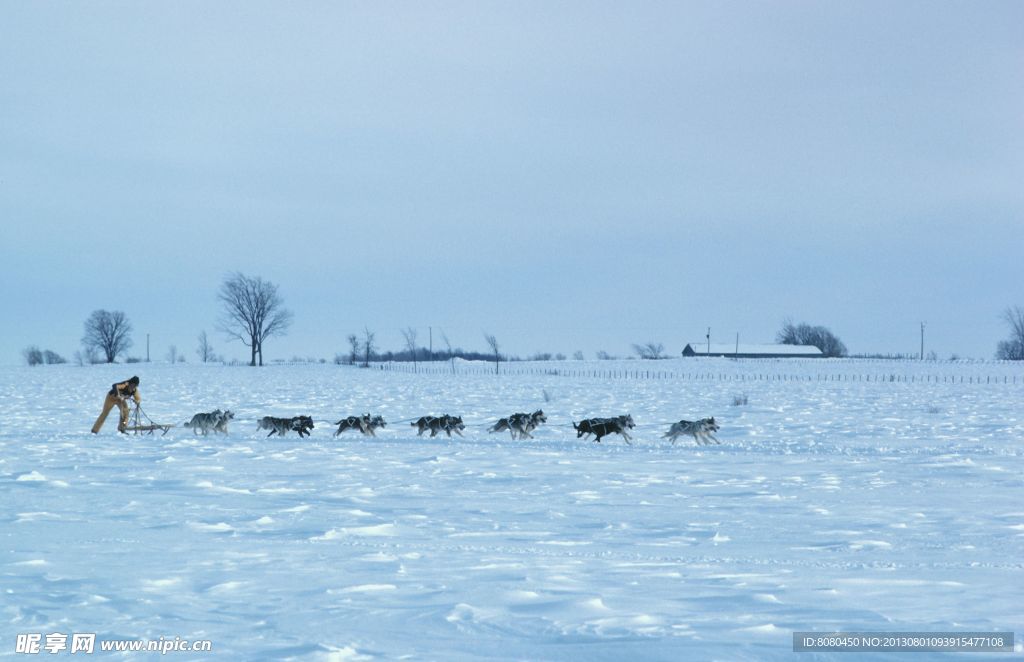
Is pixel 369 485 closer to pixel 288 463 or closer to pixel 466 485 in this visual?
pixel 466 485

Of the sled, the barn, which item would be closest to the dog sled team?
the sled

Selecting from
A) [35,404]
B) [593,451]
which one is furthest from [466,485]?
[35,404]

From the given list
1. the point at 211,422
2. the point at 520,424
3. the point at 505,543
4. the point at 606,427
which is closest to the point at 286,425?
the point at 211,422

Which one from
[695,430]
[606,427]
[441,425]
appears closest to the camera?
[695,430]

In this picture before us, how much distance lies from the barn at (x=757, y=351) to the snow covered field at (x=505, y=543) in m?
102

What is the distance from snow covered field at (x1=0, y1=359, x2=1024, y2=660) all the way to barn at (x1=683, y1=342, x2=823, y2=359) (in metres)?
102

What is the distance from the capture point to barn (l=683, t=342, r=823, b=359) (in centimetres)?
11781

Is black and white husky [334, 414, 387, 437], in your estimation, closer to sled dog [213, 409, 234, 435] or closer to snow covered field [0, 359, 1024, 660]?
snow covered field [0, 359, 1024, 660]

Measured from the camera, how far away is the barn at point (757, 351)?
387 feet

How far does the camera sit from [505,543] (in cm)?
858

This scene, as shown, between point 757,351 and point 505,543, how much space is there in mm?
116118

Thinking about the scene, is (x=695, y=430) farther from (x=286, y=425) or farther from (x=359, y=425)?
(x=286, y=425)

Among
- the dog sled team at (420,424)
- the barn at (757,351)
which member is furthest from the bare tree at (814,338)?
the dog sled team at (420,424)

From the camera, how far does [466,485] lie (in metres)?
12.4
